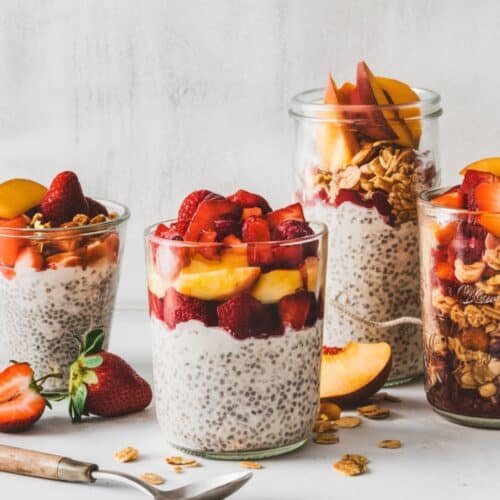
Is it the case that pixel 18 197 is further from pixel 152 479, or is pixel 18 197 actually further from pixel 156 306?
pixel 152 479

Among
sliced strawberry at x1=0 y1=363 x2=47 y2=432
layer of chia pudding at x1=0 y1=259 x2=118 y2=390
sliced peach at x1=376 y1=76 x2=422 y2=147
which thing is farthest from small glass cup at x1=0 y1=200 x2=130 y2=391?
sliced peach at x1=376 y1=76 x2=422 y2=147

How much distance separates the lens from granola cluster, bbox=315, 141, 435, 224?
1279 millimetres

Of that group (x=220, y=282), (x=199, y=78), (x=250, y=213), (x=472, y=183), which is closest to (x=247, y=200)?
(x=250, y=213)

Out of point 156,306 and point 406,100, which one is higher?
point 406,100

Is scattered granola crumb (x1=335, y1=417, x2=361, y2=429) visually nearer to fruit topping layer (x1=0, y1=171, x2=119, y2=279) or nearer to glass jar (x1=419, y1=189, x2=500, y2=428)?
glass jar (x1=419, y1=189, x2=500, y2=428)

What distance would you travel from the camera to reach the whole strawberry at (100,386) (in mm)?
1228

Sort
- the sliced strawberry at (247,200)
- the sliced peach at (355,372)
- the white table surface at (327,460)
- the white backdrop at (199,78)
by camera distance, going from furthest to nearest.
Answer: the white backdrop at (199,78)
the sliced peach at (355,372)
the sliced strawberry at (247,200)
the white table surface at (327,460)

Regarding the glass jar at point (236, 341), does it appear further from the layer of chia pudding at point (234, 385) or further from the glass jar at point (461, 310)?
the glass jar at point (461, 310)

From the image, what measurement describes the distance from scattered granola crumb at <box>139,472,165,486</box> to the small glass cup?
0.29m

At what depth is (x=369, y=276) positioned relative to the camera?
52.1 inches

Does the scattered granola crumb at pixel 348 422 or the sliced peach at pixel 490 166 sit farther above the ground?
the sliced peach at pixel 490 166

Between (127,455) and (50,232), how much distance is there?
0.28 metres

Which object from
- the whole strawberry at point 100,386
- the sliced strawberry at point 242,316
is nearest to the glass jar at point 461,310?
the sliced strawberry at point 242,316

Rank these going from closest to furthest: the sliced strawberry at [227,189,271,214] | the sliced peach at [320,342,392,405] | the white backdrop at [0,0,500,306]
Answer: the sliced strawberry at [227,189,271,214], the sliced peach at [320,342,392,405], the white backdrop at [0,0,500,306]
